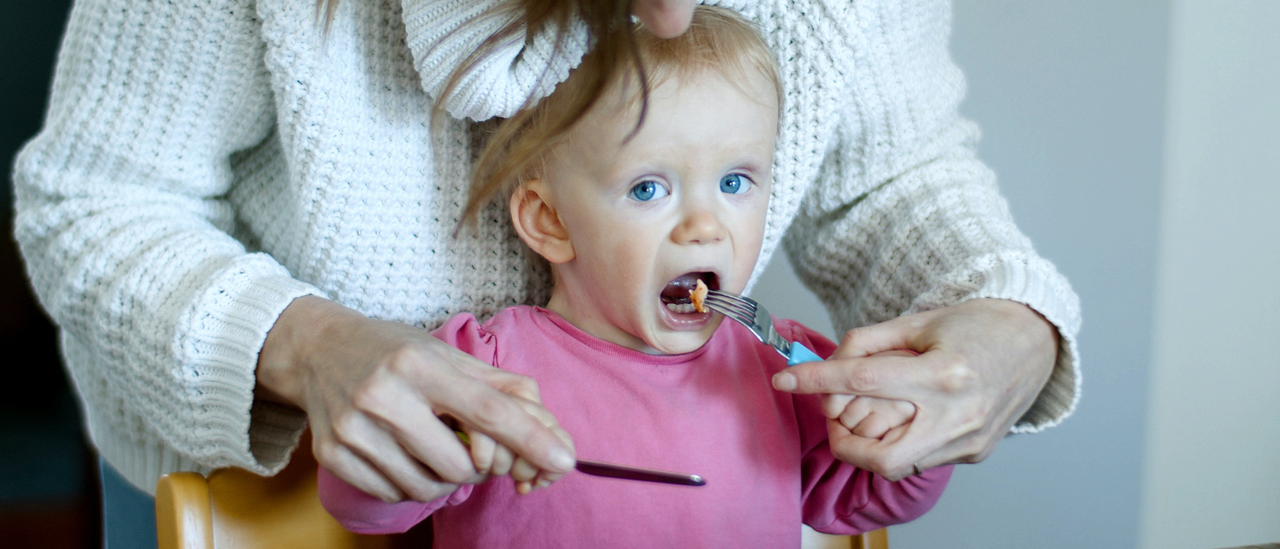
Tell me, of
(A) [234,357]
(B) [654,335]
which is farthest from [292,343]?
(B) [654,335]

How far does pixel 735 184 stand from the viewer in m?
0.72

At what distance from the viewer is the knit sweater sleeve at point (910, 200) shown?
75 centimetres

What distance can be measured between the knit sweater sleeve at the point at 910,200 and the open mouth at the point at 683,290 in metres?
0.20

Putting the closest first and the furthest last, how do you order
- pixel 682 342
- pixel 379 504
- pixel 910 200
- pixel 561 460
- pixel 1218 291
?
pixel 561 460 → pixel 379 504 → pixel 682 342 → pixel 910 200 → pixel 1218 291

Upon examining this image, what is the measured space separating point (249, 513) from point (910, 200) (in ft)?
2.19

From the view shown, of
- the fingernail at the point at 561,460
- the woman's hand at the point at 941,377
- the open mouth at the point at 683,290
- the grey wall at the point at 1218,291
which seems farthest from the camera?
the grey wall at the point at 1218,291

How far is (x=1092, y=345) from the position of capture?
1.32 m

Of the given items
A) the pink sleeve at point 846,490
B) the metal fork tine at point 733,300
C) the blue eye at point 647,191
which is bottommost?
the pink sleeve at point 846,490

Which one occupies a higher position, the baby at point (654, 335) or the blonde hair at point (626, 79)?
the blonde hair at point (626, 79)

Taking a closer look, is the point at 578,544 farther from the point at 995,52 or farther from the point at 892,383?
the point at 995,52

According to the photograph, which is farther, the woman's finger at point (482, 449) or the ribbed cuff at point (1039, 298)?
the ribbed cuff at point (1039, 298)

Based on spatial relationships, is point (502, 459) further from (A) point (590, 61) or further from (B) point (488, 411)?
(A) point (590, 61)

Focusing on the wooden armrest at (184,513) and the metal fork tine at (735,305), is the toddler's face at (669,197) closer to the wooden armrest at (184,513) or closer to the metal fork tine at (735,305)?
the metal fork tine at (735,305)

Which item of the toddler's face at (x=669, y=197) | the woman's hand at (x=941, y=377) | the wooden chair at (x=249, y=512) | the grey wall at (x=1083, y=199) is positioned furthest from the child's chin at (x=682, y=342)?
the grey wall at (x=1083, y=199)
